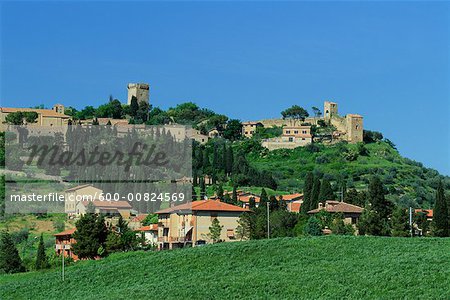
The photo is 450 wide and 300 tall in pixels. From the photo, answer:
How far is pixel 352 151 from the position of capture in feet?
328

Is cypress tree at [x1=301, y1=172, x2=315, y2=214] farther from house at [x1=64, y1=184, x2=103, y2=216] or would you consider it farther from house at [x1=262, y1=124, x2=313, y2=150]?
house at [x1=262, y1=124, x2=313, y2=150]

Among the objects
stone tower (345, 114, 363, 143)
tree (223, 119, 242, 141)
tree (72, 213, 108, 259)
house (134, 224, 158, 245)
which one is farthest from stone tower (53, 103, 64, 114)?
tree (72, 213, 108, 259)

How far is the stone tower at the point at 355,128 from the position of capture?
106 m

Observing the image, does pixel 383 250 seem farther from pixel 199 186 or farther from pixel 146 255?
pixel 199 186

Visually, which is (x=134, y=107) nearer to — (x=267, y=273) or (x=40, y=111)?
(x=40, y=111)

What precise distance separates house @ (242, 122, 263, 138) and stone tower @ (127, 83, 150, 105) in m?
23.2

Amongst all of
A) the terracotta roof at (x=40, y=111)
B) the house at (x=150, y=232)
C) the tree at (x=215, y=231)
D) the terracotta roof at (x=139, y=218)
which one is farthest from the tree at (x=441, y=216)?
the terracotta roof at (x=40, y=111)

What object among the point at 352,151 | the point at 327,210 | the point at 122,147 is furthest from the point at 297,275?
the point at 352,151

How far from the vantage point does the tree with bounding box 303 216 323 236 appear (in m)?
50.9

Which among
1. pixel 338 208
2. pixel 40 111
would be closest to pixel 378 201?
pixel 338 208

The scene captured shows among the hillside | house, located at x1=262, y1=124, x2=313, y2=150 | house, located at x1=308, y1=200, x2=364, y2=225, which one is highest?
house, located at x1=262, y1=124, x2=313, y2=150

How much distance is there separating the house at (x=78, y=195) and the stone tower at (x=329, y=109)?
4695 centimetres

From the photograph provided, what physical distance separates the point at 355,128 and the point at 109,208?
46.7 meters

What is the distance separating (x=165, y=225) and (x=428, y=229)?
49.3 feet
